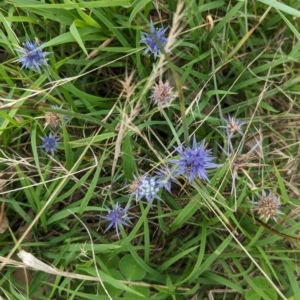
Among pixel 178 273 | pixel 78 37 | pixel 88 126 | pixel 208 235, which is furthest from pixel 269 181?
pixel 78 37

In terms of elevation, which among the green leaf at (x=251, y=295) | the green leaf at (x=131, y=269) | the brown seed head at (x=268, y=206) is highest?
the brown seed head at (x=268, y=206)

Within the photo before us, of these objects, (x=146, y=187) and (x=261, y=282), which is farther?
(x=261, y=282)

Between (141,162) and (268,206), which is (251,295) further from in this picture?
(141,162)

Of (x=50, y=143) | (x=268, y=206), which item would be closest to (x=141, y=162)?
(x=50, y=143)

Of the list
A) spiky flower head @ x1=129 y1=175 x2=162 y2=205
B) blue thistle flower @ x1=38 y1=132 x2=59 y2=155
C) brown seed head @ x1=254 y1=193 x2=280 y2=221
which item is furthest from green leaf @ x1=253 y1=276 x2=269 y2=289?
blue thistle flower @ x1=38 y1=132 x2=59 y2=155

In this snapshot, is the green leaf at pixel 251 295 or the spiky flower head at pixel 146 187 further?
the green leaf at pixel 251 295

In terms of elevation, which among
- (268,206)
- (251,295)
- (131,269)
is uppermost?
(268,206)

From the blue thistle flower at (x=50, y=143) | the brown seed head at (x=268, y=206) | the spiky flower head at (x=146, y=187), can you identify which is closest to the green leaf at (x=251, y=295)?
the brown seed head at (x=268, y=206)

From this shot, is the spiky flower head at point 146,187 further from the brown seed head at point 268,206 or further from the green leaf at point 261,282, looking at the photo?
the green leaf at point 261,282

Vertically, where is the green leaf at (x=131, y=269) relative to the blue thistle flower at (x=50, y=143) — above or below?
below
